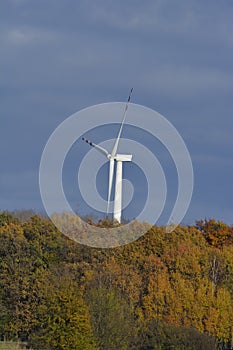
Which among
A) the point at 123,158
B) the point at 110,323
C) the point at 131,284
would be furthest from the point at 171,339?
the point at 123,158

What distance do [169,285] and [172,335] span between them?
552 inches

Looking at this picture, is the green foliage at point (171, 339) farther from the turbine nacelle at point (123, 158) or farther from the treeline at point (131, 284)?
the turbine nacelle at point (123, 158)

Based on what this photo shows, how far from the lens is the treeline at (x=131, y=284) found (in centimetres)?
7444

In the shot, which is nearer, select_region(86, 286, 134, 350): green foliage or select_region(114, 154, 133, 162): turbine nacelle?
select_region(86, 286, 134, 350): green foliage

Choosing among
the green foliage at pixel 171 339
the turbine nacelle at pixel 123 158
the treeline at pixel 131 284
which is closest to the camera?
the green foliage at pixel 171 339

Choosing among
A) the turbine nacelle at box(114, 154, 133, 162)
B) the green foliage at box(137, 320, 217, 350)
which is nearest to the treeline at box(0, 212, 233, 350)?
the green foliage at box(137, 320, 217, 350)

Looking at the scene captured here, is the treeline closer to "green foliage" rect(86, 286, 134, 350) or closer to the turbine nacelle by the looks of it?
"green foliage" rect(86, 286, 134, 350)

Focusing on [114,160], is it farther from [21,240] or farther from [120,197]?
[21,240]

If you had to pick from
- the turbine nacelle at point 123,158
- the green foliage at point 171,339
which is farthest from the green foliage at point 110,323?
the turbine nacelle at point 123,158

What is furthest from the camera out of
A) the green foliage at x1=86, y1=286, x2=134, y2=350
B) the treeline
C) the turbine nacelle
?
the turbine nacelle

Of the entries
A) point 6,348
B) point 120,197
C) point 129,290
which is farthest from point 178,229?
point 6,348

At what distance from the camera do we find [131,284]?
87.0 meters

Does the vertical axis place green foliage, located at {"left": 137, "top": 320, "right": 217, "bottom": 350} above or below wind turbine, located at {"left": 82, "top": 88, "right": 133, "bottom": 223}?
below

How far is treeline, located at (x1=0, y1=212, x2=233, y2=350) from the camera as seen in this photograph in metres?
74.4
